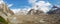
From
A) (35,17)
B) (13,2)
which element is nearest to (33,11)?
(35,17)

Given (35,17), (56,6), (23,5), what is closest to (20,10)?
(23,5)

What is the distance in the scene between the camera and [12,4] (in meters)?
2.21

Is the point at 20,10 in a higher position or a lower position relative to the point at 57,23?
higher

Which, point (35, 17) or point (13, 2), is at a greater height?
point (13, 2)

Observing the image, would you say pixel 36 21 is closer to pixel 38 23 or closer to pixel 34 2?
pixel 38 23

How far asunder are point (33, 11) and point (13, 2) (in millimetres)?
274

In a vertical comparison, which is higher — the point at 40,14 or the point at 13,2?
the point at 13,2

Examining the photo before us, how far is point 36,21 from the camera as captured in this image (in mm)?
2182

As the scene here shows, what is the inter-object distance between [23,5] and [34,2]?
0.14m

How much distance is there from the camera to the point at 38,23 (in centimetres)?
218

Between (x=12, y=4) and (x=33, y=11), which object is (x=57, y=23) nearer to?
(x=33, y=11)

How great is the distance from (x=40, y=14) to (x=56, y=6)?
219 mm

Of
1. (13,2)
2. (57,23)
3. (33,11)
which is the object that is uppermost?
(13,2)

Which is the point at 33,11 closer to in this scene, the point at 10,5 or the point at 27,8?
the point at 27,8
